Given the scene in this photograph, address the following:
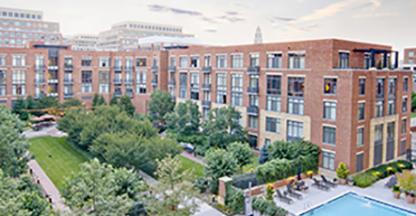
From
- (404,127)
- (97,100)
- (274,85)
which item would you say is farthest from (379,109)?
(97,100)

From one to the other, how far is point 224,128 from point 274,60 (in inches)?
351

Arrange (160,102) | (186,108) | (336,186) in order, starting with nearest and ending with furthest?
(336,186) → (186,108) → (160,102)

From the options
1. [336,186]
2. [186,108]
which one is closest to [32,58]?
[186,108]

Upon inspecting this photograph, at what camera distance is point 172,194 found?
64.1 feet

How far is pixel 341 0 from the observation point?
121ft

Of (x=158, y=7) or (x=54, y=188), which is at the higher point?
(x=158, y=7)

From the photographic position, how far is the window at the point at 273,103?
38031mm

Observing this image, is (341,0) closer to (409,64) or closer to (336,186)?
(336,186)

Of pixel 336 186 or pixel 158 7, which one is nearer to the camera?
pixel 336 186

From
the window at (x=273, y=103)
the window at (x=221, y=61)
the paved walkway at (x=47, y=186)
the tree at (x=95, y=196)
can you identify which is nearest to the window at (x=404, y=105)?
the window at (x=273, y=103)

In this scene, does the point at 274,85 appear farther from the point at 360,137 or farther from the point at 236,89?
the point at 360,137

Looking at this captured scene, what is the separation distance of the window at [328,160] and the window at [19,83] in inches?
1819

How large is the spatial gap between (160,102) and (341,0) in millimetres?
26853

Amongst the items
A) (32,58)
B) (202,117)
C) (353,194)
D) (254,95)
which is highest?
(32,58)
